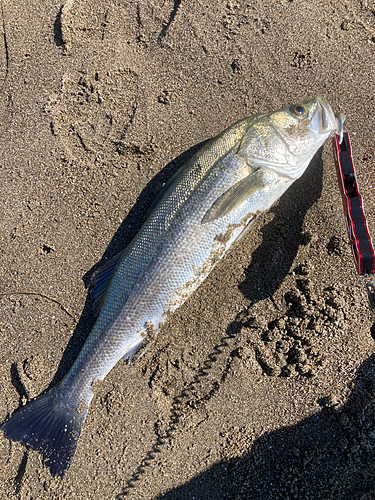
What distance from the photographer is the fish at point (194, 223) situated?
2.26 m

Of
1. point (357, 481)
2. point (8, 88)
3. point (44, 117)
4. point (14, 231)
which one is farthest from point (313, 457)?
point (8, 88)

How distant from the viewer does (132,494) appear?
98.9 inches

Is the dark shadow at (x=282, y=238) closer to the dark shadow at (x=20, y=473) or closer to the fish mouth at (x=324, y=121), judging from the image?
the fish mouth at (x=324, y=121)

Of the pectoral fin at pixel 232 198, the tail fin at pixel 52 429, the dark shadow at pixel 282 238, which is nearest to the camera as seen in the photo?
the pectoral fin at pixel 232 198

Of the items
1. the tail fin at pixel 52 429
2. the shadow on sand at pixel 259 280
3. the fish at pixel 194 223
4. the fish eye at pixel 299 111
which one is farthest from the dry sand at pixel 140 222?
the fish eye at pixel 299 111

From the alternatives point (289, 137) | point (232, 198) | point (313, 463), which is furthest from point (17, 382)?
point (289, 137)

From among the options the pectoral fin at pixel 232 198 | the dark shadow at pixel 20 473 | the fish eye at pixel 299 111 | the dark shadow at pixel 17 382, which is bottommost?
the dark shadow at pixel 20 473

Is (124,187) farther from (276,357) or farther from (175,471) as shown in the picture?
(175,471)

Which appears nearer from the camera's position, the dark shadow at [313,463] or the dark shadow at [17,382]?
the dark shadow at [313,463]

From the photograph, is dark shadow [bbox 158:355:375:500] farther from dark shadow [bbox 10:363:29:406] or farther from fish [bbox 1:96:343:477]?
dark shadow [bbox 10:363:29:406]

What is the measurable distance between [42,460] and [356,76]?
4464 millimetres

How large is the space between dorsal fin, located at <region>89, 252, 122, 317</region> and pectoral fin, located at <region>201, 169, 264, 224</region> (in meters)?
0.89

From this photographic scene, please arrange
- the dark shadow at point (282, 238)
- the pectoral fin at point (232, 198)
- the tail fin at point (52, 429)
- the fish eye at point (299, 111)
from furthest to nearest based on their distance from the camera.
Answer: the dark shadow at point (282, 238) → the tail fin at point (52, 429) → the fish eye at point (299, 111) → the pectoral fin at point (232, 198)

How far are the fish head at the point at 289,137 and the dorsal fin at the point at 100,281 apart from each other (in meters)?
1.41
